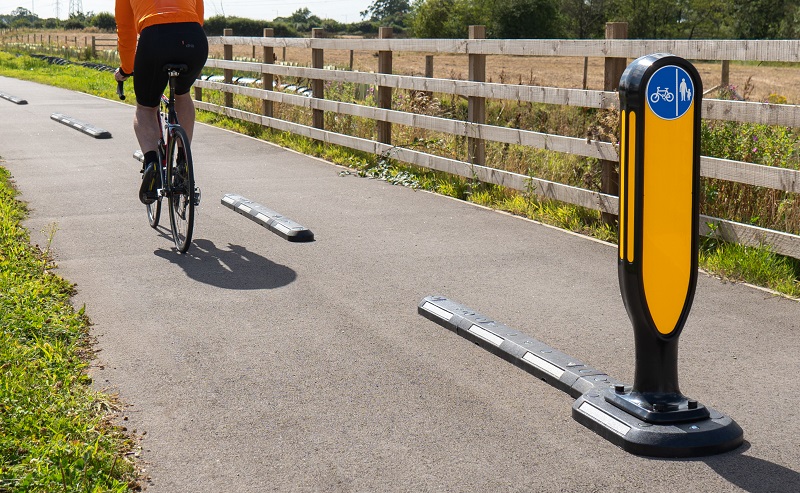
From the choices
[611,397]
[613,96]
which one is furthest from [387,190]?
[611,397]

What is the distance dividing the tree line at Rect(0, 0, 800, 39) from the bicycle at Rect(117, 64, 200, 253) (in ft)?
217

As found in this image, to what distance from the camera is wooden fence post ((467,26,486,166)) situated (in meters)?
9.23

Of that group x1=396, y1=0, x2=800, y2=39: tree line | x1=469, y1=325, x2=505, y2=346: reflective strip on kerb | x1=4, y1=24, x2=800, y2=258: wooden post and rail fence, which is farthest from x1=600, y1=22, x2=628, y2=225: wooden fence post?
x1=396, y1=0, x2=800, y2=39: tree line

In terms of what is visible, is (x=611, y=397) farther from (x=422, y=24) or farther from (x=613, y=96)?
(x=422, y=24)

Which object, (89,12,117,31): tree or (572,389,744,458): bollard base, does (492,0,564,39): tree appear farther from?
(572,389,744,458): bollard base

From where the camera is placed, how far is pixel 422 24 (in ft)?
338

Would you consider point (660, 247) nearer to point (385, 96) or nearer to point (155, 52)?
point (155, 52)

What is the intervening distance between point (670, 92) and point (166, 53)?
4176 millimetres

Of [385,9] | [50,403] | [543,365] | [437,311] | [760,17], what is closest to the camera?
[50,403]

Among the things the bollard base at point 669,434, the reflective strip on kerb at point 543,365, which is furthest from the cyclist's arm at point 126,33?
the bollard base at point 669,434

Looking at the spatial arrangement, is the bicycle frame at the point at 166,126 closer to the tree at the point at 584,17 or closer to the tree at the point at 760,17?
the tree at the point at 760,17

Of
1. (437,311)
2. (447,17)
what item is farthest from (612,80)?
(447,17)

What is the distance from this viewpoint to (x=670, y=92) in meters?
3.42

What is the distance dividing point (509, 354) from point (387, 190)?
524cm
